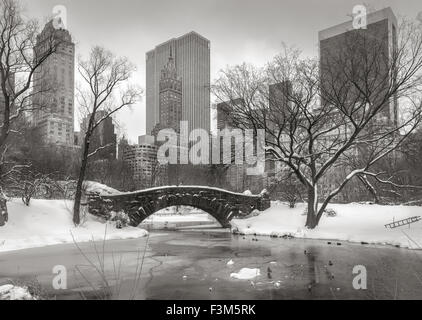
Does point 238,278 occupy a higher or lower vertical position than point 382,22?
lower

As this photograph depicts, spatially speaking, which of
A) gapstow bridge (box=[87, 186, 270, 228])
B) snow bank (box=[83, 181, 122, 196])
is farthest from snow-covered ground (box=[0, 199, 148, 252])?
snow bank (box=[83, 181, 122, 196])

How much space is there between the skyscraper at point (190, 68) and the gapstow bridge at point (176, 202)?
27.7 feet

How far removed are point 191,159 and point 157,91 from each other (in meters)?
29.9

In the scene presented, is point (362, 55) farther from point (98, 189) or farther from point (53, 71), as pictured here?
point (53, 71)

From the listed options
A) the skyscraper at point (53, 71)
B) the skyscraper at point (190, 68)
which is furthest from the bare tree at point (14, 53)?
the skyscraper at point (190, 68)

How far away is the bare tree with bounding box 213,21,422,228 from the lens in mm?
25203

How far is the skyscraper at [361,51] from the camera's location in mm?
24797

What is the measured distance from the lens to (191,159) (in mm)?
72312

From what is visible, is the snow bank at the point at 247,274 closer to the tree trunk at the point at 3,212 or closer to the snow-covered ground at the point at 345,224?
the snow-covered ground at the point at 345,224

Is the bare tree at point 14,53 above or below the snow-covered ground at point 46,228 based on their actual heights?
above

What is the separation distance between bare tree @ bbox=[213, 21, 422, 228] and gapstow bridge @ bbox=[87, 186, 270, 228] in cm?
738

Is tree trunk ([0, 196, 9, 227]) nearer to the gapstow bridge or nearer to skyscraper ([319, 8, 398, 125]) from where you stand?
the gapstow bridge
